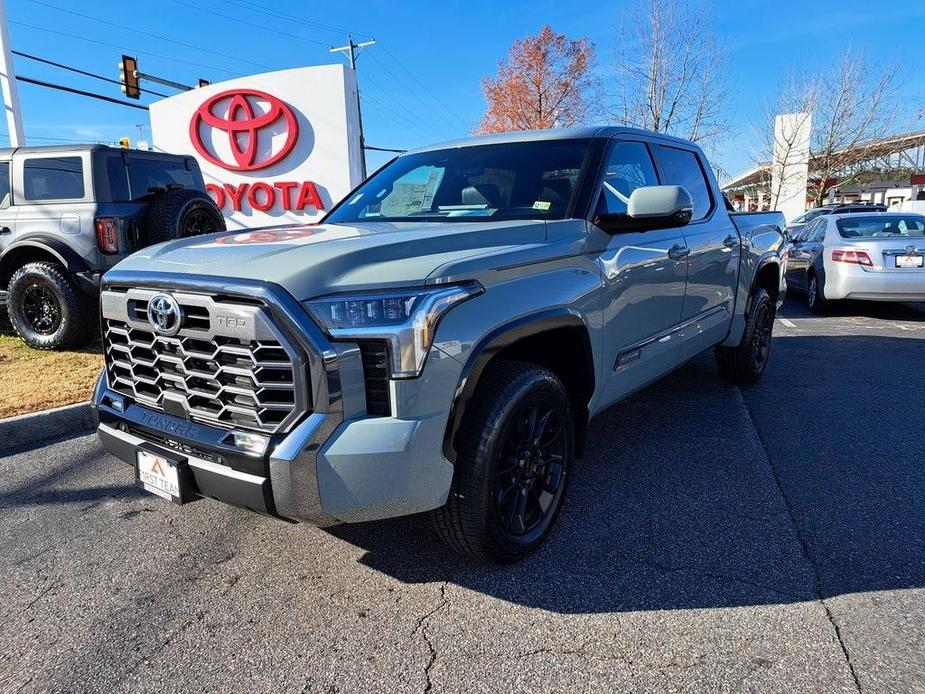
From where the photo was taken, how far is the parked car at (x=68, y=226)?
20.7 feet

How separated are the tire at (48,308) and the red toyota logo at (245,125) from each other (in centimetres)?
842

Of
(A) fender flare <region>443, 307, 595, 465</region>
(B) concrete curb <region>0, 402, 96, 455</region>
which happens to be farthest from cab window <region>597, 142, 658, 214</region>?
(B) concrete curb <region>0, 402, 96, 455</region>

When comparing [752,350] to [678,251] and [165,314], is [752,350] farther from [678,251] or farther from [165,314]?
[165,314]

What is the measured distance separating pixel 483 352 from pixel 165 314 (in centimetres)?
116

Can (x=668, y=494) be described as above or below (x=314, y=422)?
below

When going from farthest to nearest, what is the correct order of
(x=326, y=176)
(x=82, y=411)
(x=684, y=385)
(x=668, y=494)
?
(x=326, y=176), (x=684, y=385), (x=82, y=411), (x=668, y=494)

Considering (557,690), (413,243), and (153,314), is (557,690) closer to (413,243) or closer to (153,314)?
(413,243)

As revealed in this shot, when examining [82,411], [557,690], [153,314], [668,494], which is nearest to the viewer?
[557,690]

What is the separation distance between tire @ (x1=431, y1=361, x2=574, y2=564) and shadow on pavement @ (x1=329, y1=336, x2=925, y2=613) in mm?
177

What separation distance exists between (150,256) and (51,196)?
201 inches

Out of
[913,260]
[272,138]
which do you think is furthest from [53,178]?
[913,260]

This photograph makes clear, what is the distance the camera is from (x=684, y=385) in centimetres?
570

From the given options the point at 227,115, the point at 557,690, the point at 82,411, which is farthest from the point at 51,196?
A: the point at 227,115

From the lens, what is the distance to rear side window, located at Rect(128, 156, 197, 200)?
6938 millimetres
